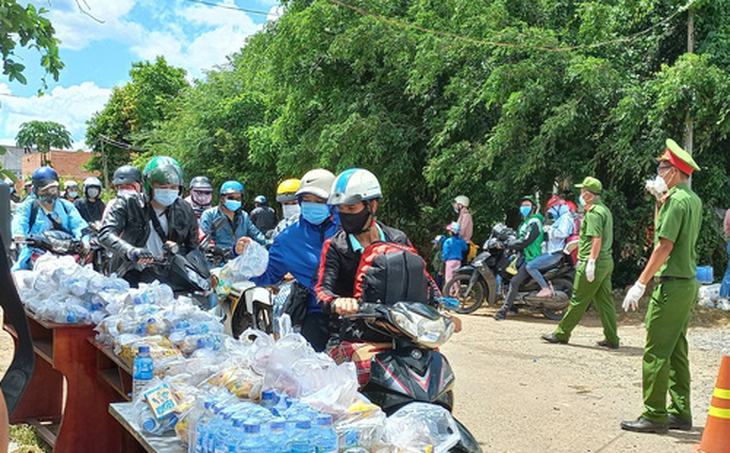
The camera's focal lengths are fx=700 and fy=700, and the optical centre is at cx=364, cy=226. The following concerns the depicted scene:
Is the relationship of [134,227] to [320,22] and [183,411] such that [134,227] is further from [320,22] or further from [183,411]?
[320,22]

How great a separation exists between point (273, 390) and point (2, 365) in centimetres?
517

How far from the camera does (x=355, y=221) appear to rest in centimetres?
376

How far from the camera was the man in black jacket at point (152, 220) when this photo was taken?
4980 mm

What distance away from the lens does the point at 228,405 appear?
2.57m

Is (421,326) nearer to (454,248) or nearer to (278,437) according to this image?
(278,437)

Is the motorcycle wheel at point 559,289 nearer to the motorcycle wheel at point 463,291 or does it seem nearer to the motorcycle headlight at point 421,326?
the motorcycle wheel at point 463,291

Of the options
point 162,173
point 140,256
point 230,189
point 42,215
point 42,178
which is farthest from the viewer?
point 230,189

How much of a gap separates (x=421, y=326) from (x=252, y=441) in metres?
1.07

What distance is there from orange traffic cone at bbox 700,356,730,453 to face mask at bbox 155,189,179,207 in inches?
154

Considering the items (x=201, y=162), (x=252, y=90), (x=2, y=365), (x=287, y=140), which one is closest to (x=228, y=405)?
(x=2, y=365)

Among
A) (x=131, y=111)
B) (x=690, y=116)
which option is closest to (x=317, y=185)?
(x=690, y=116)

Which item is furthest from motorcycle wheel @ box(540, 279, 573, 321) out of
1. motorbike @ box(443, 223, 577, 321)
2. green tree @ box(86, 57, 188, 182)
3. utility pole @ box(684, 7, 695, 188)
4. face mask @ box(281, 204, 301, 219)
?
green tree @ box(86, 57, 188, 182)

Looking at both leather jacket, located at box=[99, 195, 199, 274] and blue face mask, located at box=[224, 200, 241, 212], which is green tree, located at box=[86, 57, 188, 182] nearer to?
blue face mask, located at box=[224, 200, 241, 212]

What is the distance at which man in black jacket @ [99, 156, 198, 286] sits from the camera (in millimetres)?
4980
